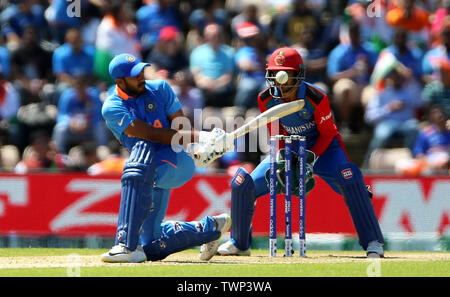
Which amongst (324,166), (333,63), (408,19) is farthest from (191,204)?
(408,19)

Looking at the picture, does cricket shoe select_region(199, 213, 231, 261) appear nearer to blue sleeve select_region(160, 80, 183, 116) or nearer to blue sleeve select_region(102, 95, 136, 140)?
blue sleeve select_region(160, 80, 183, 116)

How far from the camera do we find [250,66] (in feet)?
40.8

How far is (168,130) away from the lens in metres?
7.60

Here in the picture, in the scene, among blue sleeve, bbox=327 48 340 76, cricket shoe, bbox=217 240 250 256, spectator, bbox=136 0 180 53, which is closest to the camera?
cricket shoe, bbox=217 240 250 256

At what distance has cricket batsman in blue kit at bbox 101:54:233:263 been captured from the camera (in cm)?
736

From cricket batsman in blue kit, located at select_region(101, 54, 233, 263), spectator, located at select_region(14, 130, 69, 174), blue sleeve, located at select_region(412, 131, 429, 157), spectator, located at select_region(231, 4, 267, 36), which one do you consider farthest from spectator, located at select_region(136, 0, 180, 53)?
cricket batsman in blue kit, located at select_region(101, 54, 233, 263)

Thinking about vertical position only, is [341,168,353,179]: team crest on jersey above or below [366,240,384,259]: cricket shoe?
above

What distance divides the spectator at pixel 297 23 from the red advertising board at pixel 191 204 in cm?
319

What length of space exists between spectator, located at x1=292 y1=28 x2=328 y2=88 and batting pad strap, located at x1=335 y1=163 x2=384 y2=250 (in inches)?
183

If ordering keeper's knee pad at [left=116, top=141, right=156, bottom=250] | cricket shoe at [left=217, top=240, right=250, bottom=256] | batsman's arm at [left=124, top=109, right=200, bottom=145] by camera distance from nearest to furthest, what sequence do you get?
keeper's knee pad at [left=116, top=141, right=156, bottom=250]
batsman's arm at [left=124, top=109, right=200, bottom=145]
cricket shoe at [left=217, top=240, right=250, bottom=256]

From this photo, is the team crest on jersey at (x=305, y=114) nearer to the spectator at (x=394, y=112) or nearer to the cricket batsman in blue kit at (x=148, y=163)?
the cricket batsman in blue kit at (x=148, y=163)

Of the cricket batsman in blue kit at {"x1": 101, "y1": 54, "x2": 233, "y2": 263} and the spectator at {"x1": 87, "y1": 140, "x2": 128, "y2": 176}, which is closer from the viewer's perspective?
the cricket batsman in blue kit at {"x1": 101, "y1": 54, "x2": 233, "y2": 263}

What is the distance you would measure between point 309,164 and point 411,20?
5887mm
